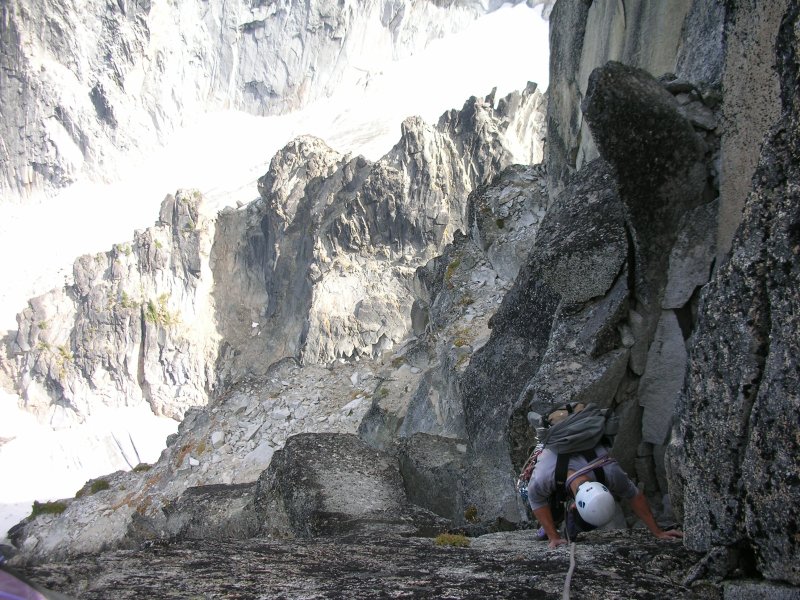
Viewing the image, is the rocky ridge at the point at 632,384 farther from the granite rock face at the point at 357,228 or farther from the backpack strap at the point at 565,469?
the granite rock face at the point at 357,228

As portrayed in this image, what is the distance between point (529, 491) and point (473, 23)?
152m

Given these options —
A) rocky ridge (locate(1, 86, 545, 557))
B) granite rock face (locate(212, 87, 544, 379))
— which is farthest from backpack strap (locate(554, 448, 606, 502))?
granite rock face (locate(212, 87, 544, 379))

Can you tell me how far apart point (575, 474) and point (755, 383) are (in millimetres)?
1976

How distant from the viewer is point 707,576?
15.5 feet

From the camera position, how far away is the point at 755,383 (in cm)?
475

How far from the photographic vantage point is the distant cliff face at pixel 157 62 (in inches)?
4574

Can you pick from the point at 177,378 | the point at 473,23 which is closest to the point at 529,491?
the point at 177,378

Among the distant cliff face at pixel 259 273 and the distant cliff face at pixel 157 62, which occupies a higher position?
the distant cliff face at pixel 157 62

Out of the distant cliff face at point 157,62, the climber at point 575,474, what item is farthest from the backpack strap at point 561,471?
the distant cliff face at point 157,62

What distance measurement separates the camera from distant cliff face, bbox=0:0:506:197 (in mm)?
116188

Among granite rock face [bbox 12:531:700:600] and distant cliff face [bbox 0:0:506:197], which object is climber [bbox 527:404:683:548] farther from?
distant cliff face [bbox 0:0:506:197]

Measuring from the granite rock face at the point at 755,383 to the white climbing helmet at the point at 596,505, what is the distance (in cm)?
65

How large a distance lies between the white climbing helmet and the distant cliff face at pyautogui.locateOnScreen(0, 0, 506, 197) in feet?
428

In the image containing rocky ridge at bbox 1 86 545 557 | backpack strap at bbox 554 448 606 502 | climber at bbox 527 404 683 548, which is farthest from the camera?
rocky ridge at bbox 1 86 545 557
